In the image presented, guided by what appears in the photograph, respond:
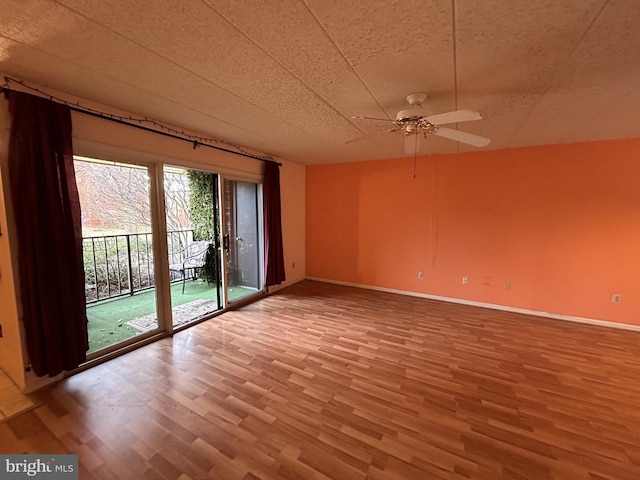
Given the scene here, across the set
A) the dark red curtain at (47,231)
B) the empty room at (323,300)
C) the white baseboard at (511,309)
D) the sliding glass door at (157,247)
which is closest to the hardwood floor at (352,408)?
the empty room at (323,300)

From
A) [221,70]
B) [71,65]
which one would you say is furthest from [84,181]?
[221,70]

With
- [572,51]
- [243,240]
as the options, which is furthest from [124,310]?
[572,51]

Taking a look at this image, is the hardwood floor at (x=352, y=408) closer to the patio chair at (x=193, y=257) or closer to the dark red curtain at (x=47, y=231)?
the dark red curtain at (x=47, y=231)

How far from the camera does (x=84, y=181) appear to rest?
246 centimetres

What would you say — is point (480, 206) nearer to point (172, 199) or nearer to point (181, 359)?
point (181, 359)

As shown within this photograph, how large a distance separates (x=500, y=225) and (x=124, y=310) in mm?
5399

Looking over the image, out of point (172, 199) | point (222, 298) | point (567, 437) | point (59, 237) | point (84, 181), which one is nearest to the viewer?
point (567, 437)

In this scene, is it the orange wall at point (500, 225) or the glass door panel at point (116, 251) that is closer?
the glass door panel at point (116, 251)

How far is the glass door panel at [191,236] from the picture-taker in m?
4.46

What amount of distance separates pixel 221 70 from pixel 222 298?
9.51 ft

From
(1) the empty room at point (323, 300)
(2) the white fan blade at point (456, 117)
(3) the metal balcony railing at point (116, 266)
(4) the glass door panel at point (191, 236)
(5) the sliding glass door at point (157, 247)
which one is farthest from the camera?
(4) the glass door panel at point (191, 236)

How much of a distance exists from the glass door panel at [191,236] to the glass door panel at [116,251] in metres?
0.52

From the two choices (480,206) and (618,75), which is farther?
(480,206)

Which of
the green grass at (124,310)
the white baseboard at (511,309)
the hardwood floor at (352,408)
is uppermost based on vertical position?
the green grass at (124,310)
